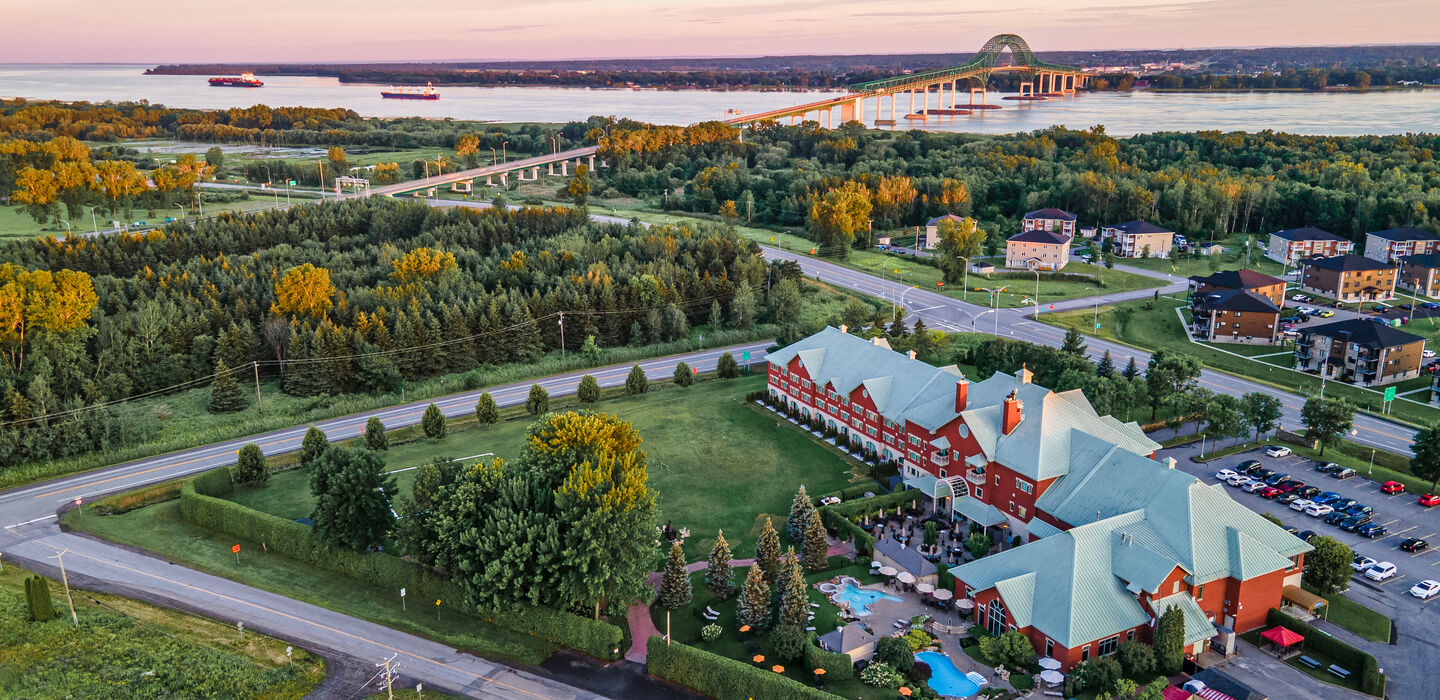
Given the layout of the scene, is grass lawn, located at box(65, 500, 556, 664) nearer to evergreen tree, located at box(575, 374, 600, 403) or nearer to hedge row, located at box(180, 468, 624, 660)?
hedge row, located at box(180, 468, 624, 660)

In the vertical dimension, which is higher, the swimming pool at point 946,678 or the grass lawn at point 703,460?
the grass lawn at point 703,460

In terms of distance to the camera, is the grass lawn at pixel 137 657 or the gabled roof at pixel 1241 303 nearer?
the grass lawn at pixel 137 657

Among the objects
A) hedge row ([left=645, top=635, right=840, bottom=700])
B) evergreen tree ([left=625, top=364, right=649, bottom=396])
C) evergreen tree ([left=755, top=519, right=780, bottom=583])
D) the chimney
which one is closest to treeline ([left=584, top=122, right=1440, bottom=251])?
evergreen tree ([left=625, top=364, right=649, bottom=396])

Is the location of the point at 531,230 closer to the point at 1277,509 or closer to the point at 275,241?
the point at 275,241

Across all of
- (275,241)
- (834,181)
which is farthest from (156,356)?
(834,181)

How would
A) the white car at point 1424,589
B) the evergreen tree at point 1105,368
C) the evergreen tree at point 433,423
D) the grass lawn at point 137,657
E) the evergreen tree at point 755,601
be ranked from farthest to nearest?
the evergreen tree at point 1105,368
the evergreen tree at point 433,423
the white car at point 1424,589
the evergreen tree at point 755,601
the grass lawn at point 137,657

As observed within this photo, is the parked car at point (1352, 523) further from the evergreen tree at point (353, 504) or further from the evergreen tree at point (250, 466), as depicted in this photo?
the evergreen tree at point (250, 466)

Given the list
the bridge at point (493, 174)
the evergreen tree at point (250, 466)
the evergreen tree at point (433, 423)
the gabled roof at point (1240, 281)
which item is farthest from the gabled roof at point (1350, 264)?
the bridge at point (493, 174)
